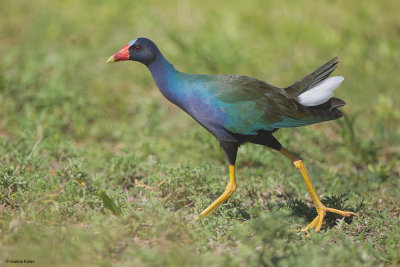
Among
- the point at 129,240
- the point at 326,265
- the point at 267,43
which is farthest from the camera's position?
the point at 267,43

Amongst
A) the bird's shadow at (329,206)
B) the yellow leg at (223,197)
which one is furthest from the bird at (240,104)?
the bird's shadow at (329,206)

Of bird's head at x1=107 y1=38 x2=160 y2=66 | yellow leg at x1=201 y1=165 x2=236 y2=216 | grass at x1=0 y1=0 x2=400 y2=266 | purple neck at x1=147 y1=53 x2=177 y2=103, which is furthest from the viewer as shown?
bird's head at x1=107 y1=38 x2=160 y2=66

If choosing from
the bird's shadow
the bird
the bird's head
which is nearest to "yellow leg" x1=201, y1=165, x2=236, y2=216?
the bird

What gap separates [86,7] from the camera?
8305 millimetres

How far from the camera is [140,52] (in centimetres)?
378

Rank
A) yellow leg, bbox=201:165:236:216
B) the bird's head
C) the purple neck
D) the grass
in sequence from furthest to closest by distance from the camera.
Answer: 1. the bird's head
2. the purple neck
3. yellow leg, bbox=201:165:236:216
4. the grass

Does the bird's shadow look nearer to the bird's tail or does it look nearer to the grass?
the grass

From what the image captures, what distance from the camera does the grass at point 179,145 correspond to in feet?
9.80

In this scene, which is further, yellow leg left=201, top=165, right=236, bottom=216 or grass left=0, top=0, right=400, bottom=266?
yellow leg left=201, top=165, right=236, bottom=216

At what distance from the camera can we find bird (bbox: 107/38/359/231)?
3561mm

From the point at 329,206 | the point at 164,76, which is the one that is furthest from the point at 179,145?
the point at 329,206

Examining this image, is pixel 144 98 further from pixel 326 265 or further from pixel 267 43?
pixel 326 265

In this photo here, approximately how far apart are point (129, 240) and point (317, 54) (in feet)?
15.2


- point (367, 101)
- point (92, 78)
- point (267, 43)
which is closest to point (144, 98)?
point (92, 78)
